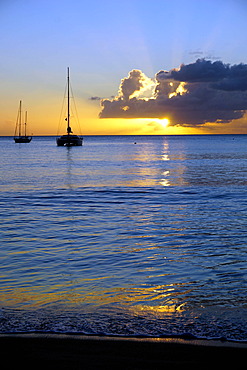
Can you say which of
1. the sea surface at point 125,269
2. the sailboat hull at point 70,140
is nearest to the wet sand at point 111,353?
the sea surface at point 125,269

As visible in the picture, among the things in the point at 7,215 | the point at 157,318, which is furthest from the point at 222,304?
the point at 7,215

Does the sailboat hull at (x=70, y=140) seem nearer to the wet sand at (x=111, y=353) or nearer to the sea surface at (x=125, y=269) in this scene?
the sea surface at (x=125, y=269)

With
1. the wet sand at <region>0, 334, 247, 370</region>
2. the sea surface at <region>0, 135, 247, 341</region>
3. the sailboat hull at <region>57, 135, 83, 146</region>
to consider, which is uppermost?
the sailboat hull at <region>57, 135, 83, 146</region>

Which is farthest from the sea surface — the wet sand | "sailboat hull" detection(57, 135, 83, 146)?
"sailboat hull" detection(57, 135, 83, 146)

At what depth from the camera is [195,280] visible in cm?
916

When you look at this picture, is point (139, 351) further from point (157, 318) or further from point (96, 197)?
point (96, 197)

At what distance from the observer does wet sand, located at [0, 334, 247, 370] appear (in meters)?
4.99

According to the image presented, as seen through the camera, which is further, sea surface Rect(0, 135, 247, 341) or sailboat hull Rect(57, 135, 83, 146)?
sailboat hull Rect(57, 135, 83, 146)

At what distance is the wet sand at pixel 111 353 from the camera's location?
4988mm

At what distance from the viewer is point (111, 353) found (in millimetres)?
5285

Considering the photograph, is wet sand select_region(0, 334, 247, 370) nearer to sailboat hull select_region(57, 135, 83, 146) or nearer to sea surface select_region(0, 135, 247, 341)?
sea surface select_region(0, 135, 247, 341)

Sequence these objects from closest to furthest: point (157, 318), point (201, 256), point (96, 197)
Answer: point (157, 318)
point (201, 256)
point (96, 197)

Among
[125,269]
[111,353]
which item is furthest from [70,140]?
[111,353]

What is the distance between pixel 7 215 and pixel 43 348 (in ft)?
43.5
